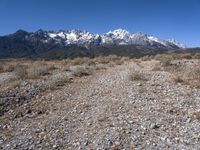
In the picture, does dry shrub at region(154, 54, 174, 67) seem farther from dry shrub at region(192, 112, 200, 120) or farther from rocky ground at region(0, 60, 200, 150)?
dry shrub at region(192, 112, 200, 120)

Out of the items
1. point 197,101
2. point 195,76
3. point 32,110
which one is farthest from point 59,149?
point 195,76

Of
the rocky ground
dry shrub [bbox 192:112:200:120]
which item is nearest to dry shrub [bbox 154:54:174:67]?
A: the rocky ground

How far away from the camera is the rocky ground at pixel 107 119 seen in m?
11.3

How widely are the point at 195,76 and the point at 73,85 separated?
29.4ft

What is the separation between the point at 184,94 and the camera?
18141 millimetres

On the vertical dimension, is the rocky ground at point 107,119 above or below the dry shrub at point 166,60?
below

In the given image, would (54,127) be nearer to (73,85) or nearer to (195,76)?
(73,85)

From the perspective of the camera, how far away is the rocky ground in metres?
11.3

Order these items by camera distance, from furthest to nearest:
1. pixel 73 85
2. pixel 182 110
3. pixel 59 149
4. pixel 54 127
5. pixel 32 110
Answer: pixel 73 85, pixel 32 110, pixel 182 110, pixel 54 127, pixel 59 149

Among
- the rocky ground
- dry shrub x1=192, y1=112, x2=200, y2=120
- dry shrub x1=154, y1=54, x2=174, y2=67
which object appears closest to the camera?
the rocky ground

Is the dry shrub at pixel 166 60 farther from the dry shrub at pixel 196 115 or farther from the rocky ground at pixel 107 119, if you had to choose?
the dry shrub at pixel 196 115

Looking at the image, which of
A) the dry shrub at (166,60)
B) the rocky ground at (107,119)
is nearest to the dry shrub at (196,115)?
the rocky ground at (107,119)

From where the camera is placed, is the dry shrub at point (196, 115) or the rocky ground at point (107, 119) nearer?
the rocky ground at point (107, 119)

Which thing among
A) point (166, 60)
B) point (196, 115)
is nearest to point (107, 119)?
point (196, 115)
